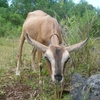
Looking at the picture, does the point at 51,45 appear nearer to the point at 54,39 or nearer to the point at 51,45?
the point at 51,45

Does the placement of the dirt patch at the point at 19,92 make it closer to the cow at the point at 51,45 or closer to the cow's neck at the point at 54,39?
the cow at the point at 51,45

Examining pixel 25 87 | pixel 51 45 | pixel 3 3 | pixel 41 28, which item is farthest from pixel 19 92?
pixel 3 3

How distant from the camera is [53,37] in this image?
4.87 metres

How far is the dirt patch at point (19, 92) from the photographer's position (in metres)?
4.54

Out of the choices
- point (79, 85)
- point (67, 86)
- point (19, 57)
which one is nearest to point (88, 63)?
point (67, 86)

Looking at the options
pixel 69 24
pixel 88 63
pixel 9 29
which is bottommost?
pixel 88 63

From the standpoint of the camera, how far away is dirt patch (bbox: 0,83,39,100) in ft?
14.9

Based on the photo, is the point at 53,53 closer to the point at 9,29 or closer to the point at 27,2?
the point at 9,29

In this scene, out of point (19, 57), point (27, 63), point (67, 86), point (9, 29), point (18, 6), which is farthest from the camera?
point (18, 6)

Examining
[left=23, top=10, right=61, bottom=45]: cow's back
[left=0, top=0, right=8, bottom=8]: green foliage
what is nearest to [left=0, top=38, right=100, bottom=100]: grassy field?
[left=23, top=10, right=61, bottom=45]: cow's back

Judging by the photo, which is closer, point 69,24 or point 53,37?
point 53,37

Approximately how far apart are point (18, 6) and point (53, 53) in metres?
16.2

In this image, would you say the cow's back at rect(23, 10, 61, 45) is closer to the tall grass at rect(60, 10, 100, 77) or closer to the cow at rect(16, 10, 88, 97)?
the cow at rect(16, 10, 88, 97)

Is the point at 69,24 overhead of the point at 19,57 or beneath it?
overhead
